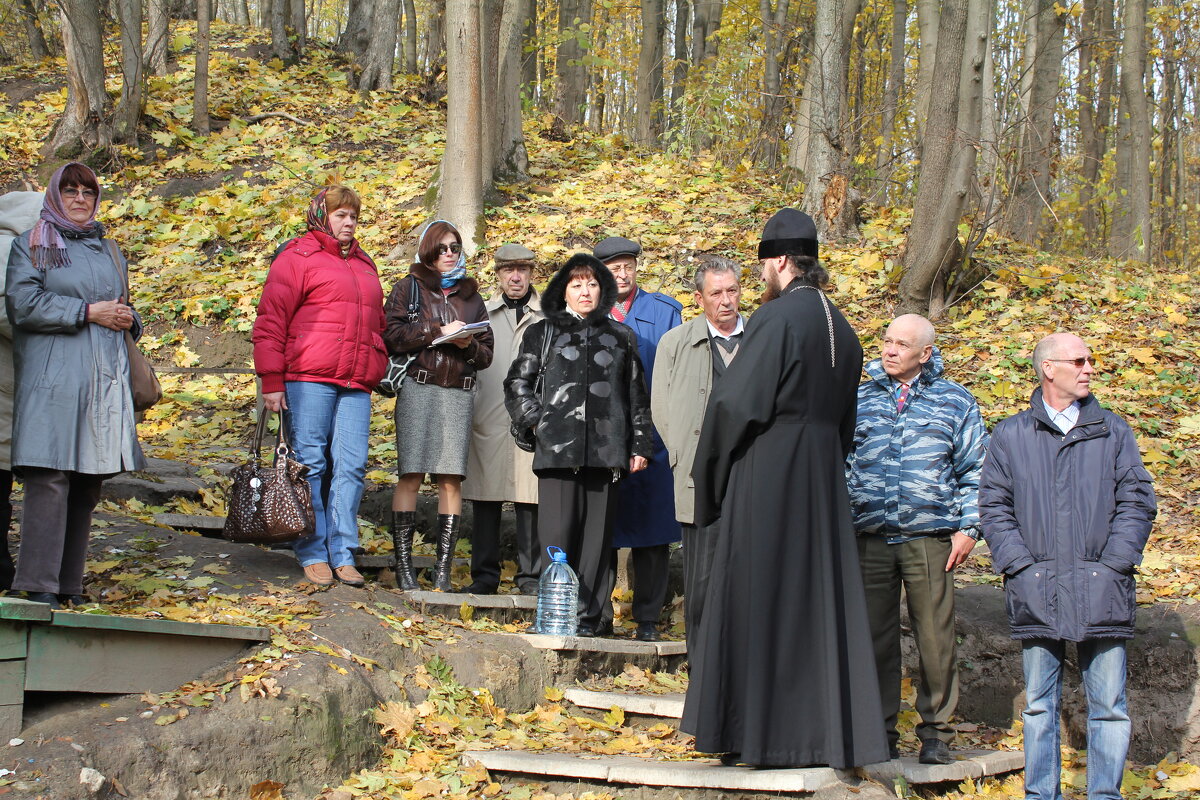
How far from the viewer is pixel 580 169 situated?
592 inches

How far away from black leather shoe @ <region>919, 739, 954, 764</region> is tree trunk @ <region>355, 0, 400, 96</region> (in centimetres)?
1520

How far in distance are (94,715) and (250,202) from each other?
10.1 meters

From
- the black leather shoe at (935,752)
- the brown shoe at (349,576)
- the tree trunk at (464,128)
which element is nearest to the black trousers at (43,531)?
the brown shoe at (349,576)

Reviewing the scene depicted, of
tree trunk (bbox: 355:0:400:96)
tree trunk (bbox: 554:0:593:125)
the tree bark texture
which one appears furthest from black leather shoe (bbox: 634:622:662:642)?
tree trunk (bbox: 554:0:593:125)

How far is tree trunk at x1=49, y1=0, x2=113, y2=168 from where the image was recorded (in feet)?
44.3

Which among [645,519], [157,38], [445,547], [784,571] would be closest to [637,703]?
[645,519]

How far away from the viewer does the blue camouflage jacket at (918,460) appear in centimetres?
502

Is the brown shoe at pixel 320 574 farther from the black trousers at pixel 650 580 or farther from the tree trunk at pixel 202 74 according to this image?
the tree trunk at pixel 202 74

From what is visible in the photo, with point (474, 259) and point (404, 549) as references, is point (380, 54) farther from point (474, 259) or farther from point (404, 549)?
point (404, 549)

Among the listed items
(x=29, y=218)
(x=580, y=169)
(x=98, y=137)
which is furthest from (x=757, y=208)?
(x=29, y=218)

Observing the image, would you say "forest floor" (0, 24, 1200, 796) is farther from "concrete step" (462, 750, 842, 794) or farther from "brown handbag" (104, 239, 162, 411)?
"brown handbag" (104, 239, 162, 411)

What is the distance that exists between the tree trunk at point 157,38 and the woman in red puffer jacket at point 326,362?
40.2 feet

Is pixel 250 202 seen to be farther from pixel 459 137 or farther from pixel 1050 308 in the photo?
pixel 1050 308

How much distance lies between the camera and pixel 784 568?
4336 millimetres
